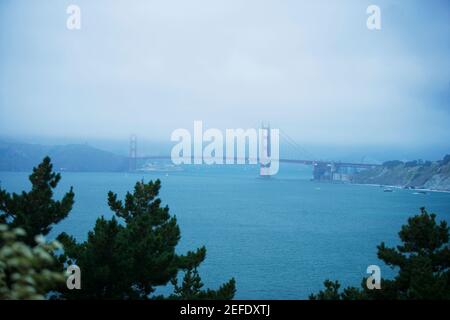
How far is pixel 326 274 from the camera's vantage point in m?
15.2

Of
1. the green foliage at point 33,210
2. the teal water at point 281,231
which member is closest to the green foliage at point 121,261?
the green foliage at point 33,210

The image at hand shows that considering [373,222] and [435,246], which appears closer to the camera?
[435,246]

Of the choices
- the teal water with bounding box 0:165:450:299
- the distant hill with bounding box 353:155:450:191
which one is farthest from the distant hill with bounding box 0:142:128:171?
the distant hill with bounding box 353:155:450:191

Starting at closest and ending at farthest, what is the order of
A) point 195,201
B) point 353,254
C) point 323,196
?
point 353,254 < point 195,201 < point 323,196

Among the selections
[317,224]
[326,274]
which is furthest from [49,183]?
[317,224]

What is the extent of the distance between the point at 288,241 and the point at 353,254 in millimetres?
3464

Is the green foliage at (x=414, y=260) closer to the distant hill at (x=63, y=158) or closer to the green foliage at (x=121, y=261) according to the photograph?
the green foliage at (x=121, y=261)

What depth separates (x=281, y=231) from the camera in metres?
23.3

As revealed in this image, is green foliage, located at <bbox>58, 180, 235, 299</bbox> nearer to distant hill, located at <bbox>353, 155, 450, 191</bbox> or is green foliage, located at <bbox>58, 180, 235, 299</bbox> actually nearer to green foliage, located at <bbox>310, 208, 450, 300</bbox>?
green foliage, located at <bbox>310, 208, 450, 300</bbox>

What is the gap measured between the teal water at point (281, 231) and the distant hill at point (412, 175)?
118cm

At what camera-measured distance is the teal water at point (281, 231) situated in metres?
14.7

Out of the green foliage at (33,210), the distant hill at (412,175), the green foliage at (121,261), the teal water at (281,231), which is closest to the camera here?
the green foliage at (121,261)

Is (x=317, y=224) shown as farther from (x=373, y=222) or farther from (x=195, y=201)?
(x=195, y=201)

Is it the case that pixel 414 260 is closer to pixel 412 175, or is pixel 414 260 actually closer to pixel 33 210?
pixel 33 210
